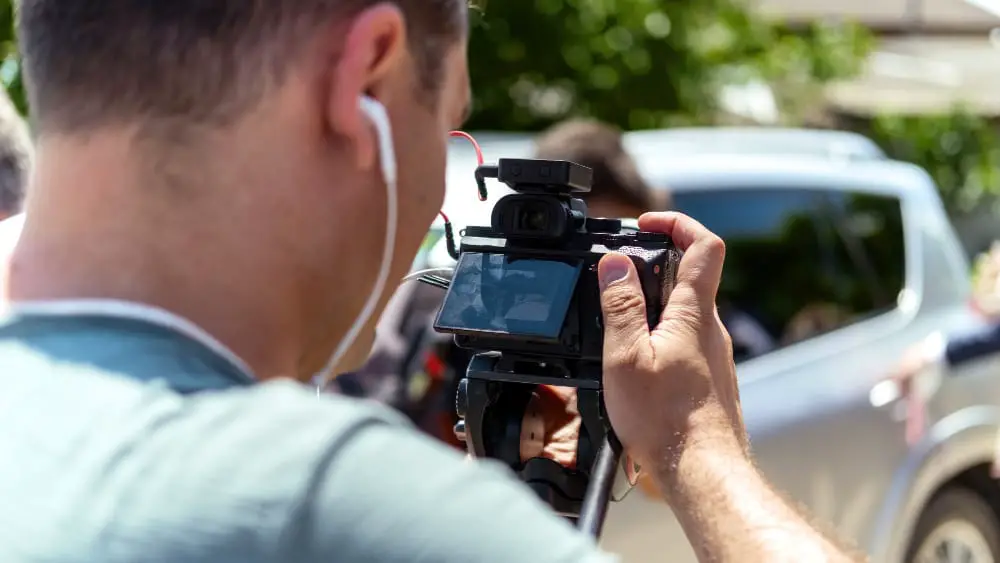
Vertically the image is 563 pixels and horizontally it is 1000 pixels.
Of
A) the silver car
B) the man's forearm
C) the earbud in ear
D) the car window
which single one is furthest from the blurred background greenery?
the earbud in ear

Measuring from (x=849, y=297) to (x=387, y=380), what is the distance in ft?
6.38

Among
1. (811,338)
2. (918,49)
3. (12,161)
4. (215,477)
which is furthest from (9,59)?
(918,49)

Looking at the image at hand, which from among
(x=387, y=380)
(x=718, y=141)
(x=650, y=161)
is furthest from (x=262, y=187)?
(x=718, y=141)

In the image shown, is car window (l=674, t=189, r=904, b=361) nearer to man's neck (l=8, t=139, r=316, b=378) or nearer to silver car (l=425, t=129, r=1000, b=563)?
silver car (l=425, t=129, r=1000, b=563)

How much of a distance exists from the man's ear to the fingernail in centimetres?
50

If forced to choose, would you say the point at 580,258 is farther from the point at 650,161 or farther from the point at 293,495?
the point at 650,161

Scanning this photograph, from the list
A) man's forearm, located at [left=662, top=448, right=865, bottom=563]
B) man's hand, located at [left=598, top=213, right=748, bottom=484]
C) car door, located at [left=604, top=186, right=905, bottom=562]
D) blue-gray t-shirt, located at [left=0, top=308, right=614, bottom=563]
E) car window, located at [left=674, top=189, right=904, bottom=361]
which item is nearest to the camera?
blue-gray t-shirt, located at [left=0, top=308, right=614, bottom=563]

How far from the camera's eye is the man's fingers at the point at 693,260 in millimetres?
1457

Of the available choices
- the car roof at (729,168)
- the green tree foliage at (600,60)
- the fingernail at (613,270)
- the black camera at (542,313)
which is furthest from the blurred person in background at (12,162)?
the green tree foliage at (600,60)

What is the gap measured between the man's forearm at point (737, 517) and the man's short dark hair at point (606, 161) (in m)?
2.04

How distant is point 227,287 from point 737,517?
61 cm

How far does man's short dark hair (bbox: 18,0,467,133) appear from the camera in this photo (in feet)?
3.07

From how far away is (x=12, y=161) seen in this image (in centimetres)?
286

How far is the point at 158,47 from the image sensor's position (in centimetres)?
93
